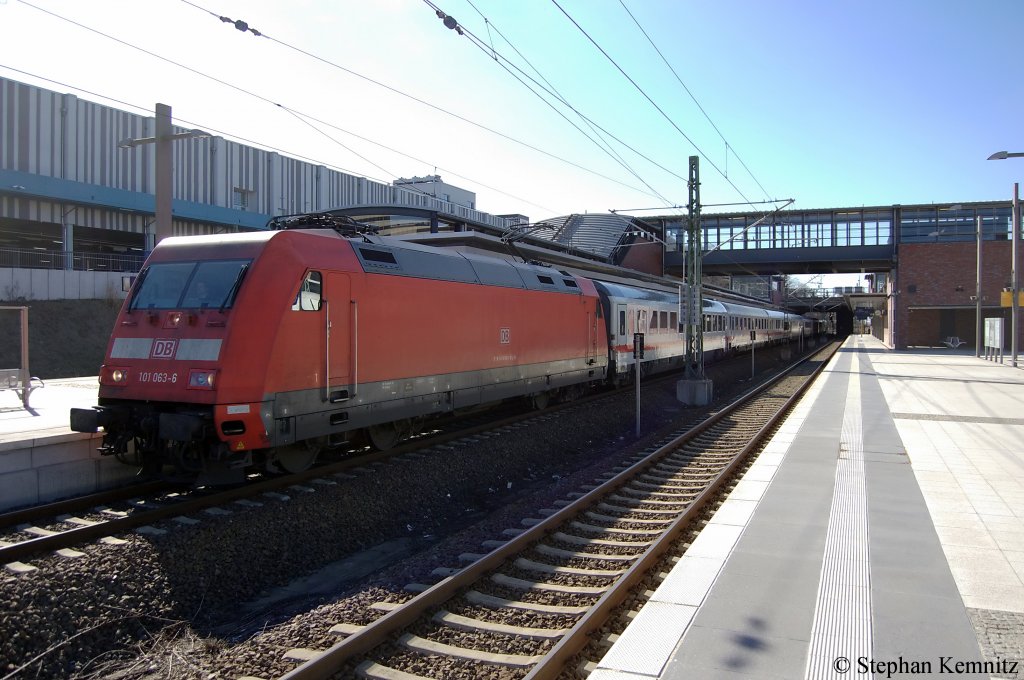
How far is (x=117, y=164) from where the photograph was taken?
120 ft

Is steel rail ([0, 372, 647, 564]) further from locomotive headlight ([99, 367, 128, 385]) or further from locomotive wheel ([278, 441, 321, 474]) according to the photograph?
locomotive headlight ([99, 367, 128, 385])

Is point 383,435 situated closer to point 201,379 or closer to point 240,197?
point 201,379

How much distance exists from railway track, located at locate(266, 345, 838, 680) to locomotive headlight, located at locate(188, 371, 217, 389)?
320cm

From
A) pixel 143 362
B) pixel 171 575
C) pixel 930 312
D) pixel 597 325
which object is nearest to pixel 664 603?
pixel 171 575

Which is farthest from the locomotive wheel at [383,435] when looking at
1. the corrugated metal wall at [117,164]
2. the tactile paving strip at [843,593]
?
the corrugated metal wall at [117,164]

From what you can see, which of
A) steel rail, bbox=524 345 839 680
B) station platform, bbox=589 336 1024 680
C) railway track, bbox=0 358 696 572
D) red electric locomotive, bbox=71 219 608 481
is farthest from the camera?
red electric locomotive, bbox=71 219 608 481

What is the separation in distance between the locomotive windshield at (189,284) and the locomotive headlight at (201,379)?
77 cm

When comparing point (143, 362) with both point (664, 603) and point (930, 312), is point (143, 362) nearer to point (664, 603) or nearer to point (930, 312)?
point (664, 603)

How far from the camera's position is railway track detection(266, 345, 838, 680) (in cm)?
445

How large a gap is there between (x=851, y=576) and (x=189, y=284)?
25.0 ft

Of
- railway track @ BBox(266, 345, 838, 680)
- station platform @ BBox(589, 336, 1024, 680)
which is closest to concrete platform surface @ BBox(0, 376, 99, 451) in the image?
railway track @ BBox(266, 345, 838, 680)

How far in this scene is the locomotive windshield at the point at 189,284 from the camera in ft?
24.9

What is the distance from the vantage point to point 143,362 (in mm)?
7781

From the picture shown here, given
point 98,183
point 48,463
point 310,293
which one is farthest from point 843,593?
point 98,183
